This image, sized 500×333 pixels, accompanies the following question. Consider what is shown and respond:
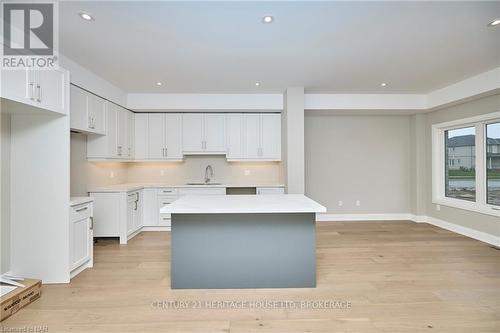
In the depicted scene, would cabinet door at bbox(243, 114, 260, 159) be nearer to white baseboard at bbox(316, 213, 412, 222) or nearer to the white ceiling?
the white ceiling

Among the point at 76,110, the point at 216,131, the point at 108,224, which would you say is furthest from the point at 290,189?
the point at 76,110

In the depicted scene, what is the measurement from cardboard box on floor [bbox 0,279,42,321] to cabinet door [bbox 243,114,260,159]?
358 cm

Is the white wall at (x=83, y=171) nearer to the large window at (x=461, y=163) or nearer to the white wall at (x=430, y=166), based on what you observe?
the white wall at (x=430, y=166)

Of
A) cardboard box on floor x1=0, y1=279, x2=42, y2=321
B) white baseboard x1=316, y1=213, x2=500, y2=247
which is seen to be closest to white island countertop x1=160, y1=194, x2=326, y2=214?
cardboard box on floor x1=0, y1=279, x2=42, y2=321

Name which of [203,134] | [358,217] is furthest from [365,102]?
[203,134]

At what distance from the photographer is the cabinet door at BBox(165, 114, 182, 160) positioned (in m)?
5.04

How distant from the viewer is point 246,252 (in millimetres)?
2594

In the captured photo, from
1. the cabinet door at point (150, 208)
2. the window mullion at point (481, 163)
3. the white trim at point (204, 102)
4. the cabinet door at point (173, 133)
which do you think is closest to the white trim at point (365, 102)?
the white trim at point (204, 102)

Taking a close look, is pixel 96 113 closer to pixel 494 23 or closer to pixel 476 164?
pixel 494 23

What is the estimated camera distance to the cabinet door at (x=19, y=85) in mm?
2077

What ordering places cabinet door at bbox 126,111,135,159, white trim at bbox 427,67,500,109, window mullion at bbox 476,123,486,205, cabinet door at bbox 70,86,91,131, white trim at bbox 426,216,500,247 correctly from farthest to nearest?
cabinet door at bbox 126,111,135,159, window mullion at bbox 476,123,486,205, white trim at bbox 426,216,500,247, white trim at bbox 427,67,500,109, cabinet door at bbox 70,86,91,131

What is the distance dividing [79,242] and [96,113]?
1998mm

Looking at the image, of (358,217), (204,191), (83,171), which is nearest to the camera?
(83,171)

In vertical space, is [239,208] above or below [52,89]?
below
